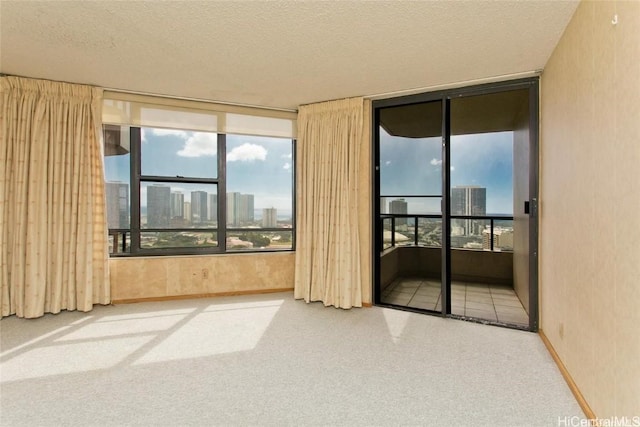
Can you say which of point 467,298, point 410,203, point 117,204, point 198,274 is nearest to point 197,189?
point 117,204

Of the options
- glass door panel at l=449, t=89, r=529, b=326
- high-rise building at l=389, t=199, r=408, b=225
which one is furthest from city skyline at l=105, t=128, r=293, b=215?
glass door panel at l=449, t=89, r=529, b=326

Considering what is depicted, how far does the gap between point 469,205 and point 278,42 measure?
416cm

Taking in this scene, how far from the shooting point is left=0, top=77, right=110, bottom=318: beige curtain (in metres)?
2.93

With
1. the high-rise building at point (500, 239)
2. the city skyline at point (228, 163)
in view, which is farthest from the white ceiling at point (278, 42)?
the high-rise building at point (500, 239)

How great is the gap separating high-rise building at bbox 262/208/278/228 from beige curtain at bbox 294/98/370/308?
1.64 feet

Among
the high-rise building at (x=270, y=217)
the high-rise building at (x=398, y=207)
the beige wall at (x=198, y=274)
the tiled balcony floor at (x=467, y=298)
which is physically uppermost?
the high-rise building at (x=398, y=207)

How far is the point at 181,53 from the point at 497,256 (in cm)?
486

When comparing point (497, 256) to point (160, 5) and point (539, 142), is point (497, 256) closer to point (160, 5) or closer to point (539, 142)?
point (539, 142)

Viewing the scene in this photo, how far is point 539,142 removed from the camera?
2.69m

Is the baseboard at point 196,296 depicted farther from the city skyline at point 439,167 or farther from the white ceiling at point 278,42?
the white ceiling at point 278,42

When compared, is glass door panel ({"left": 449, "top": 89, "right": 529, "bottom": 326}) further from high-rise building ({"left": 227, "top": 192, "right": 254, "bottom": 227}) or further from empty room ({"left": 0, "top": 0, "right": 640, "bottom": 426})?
high-rise building ({"left": 227, "top": 192, "right": 254, "bottom": 227})

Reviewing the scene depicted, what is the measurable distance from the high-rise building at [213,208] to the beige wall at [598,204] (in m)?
3.46

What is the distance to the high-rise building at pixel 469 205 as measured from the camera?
501cm

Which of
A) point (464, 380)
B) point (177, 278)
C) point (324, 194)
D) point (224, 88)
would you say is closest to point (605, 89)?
point (464, 380)
